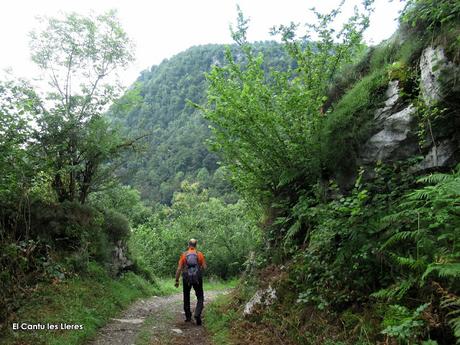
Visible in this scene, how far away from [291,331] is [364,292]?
4.26 feet

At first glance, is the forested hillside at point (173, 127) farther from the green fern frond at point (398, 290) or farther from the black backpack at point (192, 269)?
the green fern frond at point (398, 290)

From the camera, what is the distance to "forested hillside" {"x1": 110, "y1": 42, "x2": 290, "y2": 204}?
12469 mm

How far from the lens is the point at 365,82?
6.53 meters

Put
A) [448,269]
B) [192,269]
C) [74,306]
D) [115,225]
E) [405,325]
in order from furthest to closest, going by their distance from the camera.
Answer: [115,225], [192,269], [74,306], [405,325], [448,269]

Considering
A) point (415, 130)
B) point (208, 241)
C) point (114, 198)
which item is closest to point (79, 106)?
point (114, 198)

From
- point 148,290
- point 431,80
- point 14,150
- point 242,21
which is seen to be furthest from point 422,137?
point 148,290

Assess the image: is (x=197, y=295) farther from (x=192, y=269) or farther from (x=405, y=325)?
(x=405, y=325)

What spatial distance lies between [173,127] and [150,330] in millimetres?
101900

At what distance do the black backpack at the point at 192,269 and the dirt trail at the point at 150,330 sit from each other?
1.01 meters

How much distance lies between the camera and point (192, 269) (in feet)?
27.3

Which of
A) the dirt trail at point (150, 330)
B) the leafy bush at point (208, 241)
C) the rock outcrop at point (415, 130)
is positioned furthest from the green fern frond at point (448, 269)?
the leafy bush at point (208, 241)

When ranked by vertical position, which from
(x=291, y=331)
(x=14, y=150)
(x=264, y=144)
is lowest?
(x=291, y=331)

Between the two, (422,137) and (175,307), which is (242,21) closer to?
(422,137)

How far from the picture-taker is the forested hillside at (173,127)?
40.9 feet
